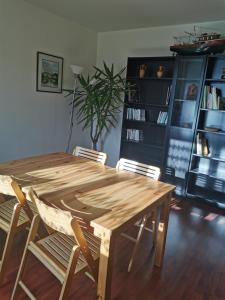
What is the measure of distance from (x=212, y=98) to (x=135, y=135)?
1.33m

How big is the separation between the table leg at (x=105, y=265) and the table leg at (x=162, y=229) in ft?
2.21

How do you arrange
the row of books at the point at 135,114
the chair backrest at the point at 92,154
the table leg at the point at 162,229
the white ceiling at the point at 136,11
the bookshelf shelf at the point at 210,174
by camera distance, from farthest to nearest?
the row of books at the point at 135,114
the bookshelf shelf at the point at 210,174
the white ceiling at the point at 136,11
the chair backrest at the point at 92,154
the table leg at the point at 162,229

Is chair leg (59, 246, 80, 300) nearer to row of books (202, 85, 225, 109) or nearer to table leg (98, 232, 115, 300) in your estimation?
table leg (98, 232, 115, 300)

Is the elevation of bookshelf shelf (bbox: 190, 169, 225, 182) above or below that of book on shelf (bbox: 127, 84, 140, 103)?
below

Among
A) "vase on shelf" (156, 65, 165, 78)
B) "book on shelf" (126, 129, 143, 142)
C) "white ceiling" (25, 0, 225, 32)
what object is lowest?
"book on shelf" (126, 129, 143, 142)

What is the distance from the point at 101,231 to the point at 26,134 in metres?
2.69

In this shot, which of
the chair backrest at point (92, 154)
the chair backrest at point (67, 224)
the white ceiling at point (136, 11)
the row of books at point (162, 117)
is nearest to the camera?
the chair backrest at point (67, 224)

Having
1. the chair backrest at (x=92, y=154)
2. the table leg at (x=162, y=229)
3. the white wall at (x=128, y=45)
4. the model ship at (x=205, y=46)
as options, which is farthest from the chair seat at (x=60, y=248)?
the white wall at (x=128, y=45)

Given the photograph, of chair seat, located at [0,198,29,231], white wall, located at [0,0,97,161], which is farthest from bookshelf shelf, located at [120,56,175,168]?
chair seat, located at [0,198,29,231]

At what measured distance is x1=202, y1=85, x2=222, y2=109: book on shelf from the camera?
3.13 metres

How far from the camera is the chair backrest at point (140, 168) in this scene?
7.04ft

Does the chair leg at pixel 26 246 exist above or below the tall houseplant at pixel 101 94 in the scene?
below

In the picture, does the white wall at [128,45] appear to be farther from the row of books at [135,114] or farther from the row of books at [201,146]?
the row of books at [201,146]

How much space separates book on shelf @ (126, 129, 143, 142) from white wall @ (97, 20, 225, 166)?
379 millimetres
